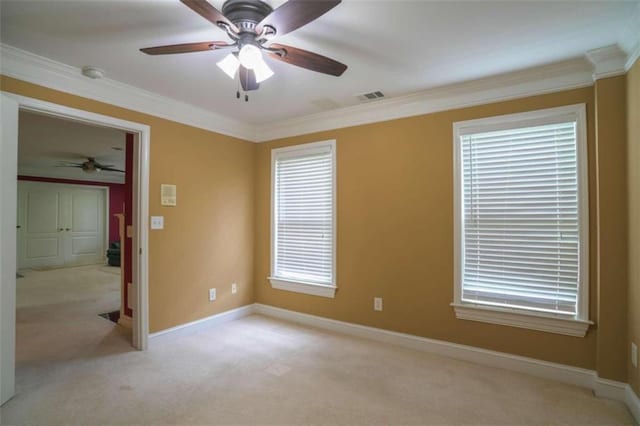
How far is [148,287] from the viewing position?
3.15m

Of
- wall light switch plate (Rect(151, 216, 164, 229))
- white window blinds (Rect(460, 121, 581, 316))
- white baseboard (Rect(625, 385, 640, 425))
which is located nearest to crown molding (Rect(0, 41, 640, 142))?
white window blinds (Rect(460, 121, 581, 316))

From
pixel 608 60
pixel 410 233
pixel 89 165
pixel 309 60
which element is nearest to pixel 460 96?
pixel 608 60

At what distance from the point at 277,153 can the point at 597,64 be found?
317 centimetres

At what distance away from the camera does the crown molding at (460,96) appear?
8.25 feet

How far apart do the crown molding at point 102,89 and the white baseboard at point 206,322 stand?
2213mm

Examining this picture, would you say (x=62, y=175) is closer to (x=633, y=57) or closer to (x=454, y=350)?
(x=454, y=350)

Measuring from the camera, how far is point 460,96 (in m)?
2.95

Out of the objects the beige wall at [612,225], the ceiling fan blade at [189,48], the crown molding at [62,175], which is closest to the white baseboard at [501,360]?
the beige wall at [612,225]

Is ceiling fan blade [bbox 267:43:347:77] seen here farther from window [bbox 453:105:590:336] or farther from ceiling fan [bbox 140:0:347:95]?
window [bbox 453:105:590:336]

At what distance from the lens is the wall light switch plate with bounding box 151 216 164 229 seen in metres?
3.21

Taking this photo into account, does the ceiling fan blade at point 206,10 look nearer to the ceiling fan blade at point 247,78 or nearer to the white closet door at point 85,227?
the ceiling fan blade at point 247,78

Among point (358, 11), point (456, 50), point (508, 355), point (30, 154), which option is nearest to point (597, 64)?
point (456, 50)

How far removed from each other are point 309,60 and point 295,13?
0.43 metres

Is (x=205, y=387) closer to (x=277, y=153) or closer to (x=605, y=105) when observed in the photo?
(x=277, y=153)
